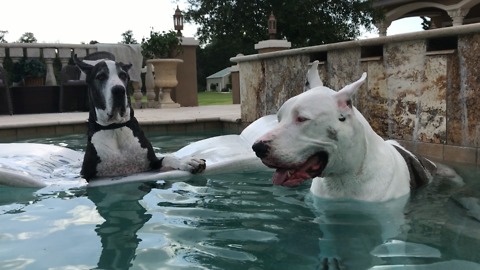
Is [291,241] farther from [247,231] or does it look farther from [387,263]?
[387,263]

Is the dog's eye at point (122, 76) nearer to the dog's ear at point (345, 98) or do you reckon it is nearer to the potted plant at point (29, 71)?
the dog's ear at point (345, 98)

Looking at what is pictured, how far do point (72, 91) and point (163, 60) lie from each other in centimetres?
233

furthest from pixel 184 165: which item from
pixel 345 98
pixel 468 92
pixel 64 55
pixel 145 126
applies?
pixel 64 55

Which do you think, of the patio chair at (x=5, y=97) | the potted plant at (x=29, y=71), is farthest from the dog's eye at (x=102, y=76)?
the potted plant at (x=29, y=71)

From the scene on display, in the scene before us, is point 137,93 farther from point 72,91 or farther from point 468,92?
point 468,92

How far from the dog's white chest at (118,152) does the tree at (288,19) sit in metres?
20.2

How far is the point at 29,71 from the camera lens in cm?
1283

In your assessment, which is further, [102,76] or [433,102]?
[433,102]

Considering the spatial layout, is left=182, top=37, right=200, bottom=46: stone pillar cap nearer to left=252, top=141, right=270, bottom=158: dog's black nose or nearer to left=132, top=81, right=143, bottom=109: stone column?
left=132, top=81, right=143, bottom=109: stone column

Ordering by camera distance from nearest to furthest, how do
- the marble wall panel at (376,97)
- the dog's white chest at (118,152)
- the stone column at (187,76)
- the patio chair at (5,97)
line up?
the dog's white chest at (118,152)
the marble wall panel at (376,97)
the patio chair at (5,97)
the stone column at (187,76)

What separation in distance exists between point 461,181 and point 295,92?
319 cm

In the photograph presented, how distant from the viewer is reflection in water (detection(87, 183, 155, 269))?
256cm

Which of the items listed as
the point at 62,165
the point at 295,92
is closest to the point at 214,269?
the point at 62,165

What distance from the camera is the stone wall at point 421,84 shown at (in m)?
4.75
